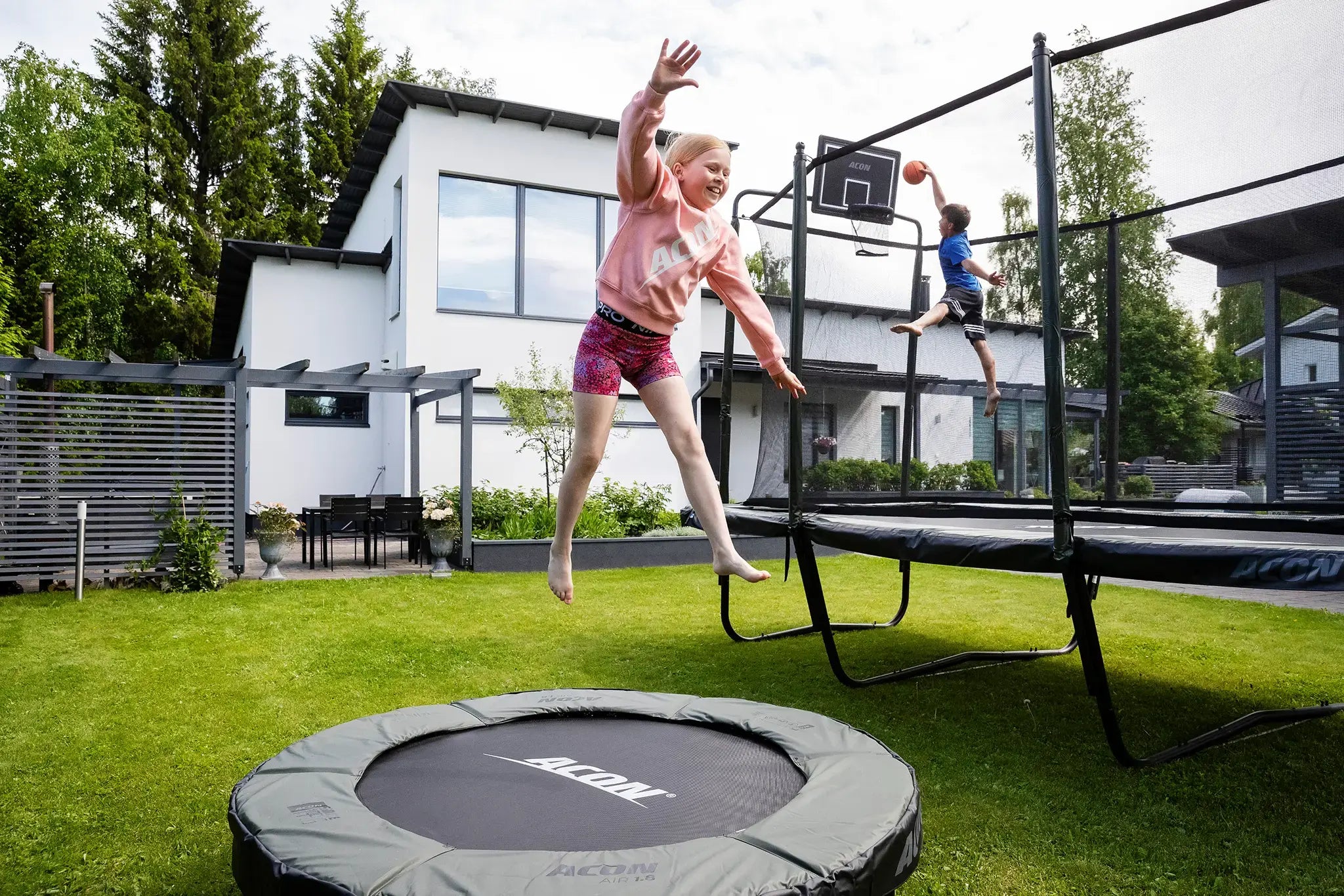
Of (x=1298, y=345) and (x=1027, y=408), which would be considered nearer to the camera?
(x=1298, y=345)

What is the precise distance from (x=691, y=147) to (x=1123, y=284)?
2.79m

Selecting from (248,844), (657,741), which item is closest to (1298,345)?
(657,741)

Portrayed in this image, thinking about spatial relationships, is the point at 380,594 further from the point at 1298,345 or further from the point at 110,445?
the point at 1298,345

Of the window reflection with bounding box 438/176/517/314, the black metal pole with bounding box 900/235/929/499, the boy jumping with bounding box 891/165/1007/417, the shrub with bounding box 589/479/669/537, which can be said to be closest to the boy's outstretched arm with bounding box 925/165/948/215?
the boy jumping with bounding box 891/165/1007/417

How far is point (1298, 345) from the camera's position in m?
3.19

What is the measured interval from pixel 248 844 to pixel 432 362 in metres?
8.01

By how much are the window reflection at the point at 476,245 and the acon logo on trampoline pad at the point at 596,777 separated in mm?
7650

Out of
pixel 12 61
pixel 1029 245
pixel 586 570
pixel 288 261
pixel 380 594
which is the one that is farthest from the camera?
pixel 12 61

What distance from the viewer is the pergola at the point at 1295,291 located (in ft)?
10.2

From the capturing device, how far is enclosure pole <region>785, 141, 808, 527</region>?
354cm

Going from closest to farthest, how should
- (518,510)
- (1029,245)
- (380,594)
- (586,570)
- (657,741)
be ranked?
(657,741)
(1029,245)
(380,594)
(586,570)
(518,510)

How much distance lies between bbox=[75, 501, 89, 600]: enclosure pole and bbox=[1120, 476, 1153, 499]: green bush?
6.30m

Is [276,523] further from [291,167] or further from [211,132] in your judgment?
[291,167]

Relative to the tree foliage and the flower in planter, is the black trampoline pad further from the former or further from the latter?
the flower in planter
